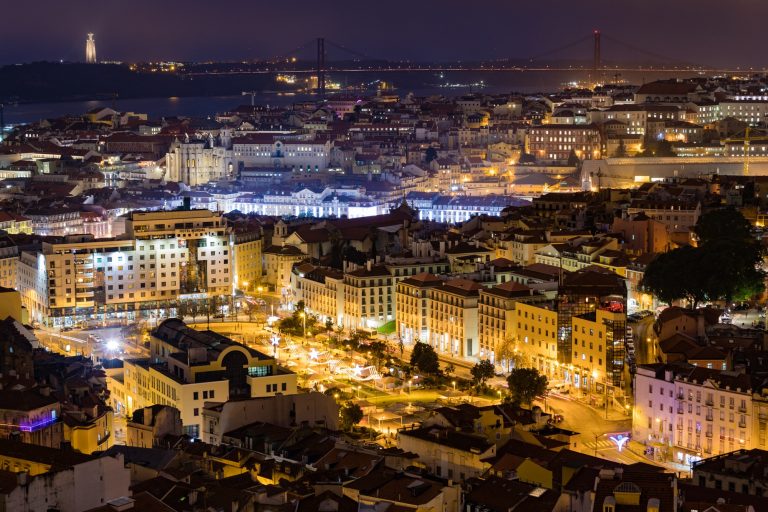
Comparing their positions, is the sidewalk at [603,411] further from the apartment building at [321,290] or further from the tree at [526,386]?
the apartment building at [321,290]

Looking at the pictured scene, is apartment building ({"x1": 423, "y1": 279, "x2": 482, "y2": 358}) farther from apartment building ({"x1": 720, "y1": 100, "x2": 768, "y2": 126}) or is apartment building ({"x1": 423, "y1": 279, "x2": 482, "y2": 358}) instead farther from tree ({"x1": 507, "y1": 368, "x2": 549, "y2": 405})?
apartment building ({"x1": 720, "y1": 100, "x2": 768, "y2": 126})

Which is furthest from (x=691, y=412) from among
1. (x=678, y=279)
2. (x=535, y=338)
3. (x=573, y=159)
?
(x=573, y=159)

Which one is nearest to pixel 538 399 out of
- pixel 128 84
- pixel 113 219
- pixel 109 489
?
pixel 109 489

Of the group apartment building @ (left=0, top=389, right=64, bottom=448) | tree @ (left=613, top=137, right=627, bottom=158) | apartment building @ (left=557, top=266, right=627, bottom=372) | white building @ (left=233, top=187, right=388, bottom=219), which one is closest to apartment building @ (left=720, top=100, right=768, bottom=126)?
tree @ (left=613, top=137, right=627, bottom=158)

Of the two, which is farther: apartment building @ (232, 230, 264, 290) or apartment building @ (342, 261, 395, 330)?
apartment building @ (232, 230, 264, 290)

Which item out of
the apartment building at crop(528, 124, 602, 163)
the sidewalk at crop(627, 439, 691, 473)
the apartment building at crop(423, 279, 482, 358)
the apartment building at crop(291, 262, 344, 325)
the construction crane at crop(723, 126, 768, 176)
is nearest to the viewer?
the sidewalk at crop(627, 439, 691, 473)

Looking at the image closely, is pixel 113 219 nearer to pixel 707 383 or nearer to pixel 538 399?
pixel 538 399
